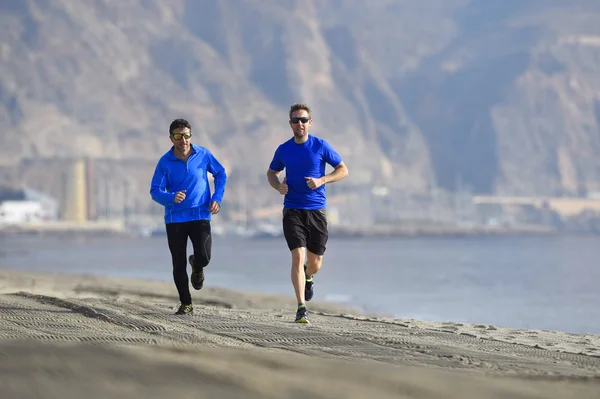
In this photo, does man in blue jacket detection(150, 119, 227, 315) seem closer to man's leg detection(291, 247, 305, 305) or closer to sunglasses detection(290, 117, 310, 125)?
man's leg detection(291, 247, 305, 305)

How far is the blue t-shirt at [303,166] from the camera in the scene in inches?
428

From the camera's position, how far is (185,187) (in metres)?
11.2

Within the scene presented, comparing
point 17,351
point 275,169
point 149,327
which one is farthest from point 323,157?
point 17,351

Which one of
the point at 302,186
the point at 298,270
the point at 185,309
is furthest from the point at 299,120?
the point at 185,309

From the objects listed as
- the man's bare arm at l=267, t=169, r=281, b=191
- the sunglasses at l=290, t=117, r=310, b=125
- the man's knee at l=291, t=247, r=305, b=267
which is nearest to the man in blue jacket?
the man's bare arm at l=267, t=169, r=281, b=191

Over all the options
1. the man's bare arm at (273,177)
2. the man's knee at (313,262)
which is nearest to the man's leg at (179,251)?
the man's bare arm at (273,177)

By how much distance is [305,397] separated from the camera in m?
5.64

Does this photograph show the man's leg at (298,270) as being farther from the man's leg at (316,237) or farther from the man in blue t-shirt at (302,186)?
the man's leg at (316,237)

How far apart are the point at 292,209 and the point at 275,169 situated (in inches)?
17.3

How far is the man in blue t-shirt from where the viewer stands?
1088 centimetres

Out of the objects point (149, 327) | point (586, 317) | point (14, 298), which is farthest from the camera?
point (586, 317)

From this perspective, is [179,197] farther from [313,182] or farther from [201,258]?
[313,182]

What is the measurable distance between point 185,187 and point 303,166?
1045mm

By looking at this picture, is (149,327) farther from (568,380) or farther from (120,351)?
(568,380)
